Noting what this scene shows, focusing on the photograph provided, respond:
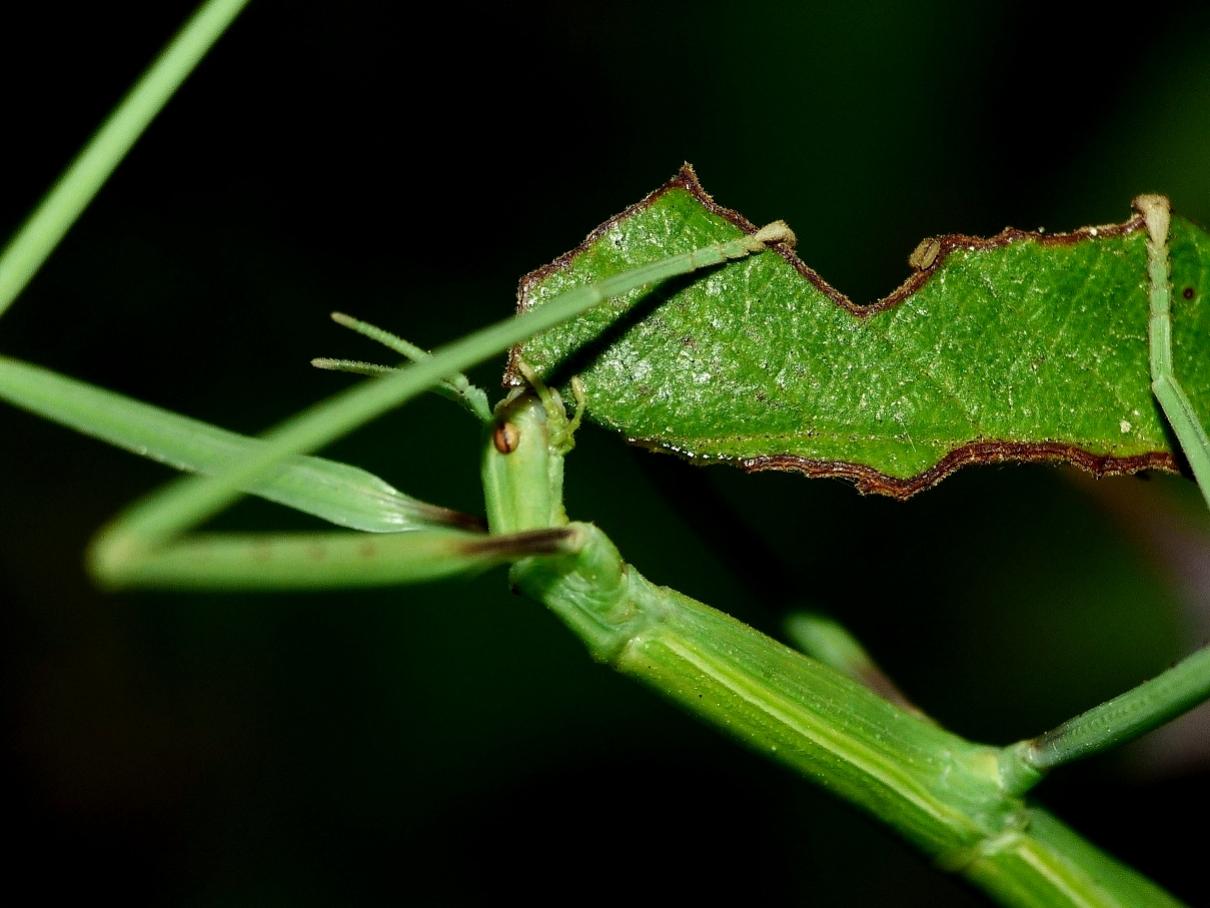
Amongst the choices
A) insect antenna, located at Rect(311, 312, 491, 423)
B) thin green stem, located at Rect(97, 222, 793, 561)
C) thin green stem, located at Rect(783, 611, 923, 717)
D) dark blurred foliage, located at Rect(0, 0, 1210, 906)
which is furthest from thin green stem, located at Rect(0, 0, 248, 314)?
dark blurred foliage, located at Rect(0, 0, 1210, 906)

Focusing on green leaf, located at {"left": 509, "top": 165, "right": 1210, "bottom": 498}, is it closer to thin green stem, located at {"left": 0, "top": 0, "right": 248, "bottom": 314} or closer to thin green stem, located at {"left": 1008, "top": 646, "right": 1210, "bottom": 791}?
thin green stem, located at {"left": 1008, "top": 646, "right": 1210, "bottom": 791}

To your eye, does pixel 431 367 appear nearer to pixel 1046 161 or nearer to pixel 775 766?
pixel 775 766

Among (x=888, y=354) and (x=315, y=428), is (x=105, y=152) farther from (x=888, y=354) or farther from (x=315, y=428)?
(x=888, y=354)

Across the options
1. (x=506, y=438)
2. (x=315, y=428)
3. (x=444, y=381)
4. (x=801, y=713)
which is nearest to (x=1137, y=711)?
(x=801, y=713)

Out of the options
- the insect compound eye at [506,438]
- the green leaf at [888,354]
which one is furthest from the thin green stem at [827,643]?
the insect compound eye at [506,438]

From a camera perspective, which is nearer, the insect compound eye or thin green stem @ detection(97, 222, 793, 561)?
Result: thin green stem @ detection(97, 222, 793, 561)
